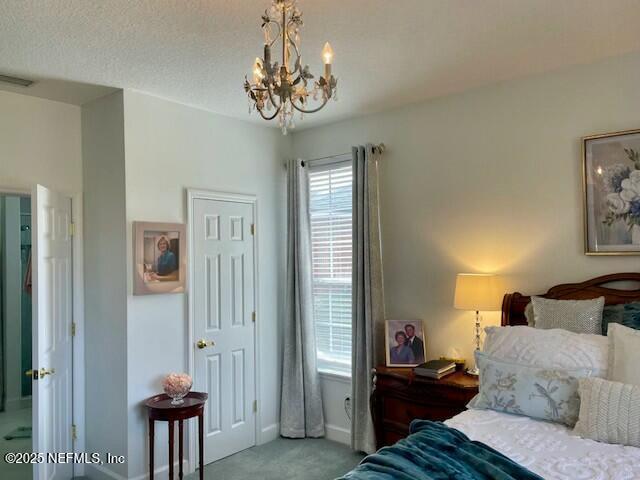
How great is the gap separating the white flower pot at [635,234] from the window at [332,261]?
81.2 inches

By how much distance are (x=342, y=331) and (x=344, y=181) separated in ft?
4.33

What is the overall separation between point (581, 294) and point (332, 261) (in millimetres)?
2020

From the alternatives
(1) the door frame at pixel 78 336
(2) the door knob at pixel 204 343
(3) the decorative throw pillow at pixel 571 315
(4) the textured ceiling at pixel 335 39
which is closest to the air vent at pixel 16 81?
(4) the textured ceiling at pixel 335 39

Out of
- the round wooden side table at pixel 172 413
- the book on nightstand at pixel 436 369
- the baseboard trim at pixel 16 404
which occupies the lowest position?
the baseboard trim at pixel 16 404

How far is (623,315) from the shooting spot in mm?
2598

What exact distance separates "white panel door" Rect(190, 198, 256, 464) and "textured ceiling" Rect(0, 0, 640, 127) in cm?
108

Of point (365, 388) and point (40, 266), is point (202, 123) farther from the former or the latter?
point (365, 388)

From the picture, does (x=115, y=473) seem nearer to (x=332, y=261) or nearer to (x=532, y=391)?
(x=332, y=261)

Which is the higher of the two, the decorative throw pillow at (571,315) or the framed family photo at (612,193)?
the framed family photo at (612,193)

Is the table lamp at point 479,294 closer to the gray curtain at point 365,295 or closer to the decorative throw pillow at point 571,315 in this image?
the decorative throw pillow at point 571,315

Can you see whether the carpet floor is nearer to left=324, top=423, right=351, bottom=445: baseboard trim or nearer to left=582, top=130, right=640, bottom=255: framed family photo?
left=324, top=423, right=351, bottom=445: baseboard trim

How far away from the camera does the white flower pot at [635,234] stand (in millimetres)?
2773

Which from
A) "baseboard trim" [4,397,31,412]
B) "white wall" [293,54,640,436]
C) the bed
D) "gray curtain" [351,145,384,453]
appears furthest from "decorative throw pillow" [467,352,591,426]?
"baseboard trim" [4,397,31,412]

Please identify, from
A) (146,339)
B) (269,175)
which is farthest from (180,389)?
(269,175)
